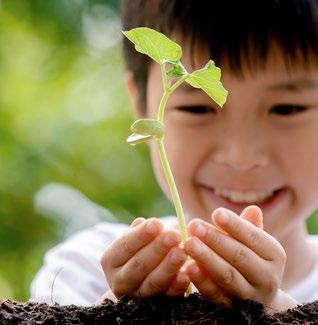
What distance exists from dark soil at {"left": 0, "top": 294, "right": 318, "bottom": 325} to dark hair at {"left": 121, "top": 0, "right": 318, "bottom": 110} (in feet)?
1.78

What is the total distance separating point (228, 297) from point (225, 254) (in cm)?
4

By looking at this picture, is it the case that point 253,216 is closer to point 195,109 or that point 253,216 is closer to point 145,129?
point 145,129

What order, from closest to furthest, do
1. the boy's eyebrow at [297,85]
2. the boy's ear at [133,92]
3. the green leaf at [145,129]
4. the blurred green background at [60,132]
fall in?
the green leaf at [145,129] → the boy's eyebrow at [297,85] → the boy's ear at [133,92] → the blurred green background at [60,132]

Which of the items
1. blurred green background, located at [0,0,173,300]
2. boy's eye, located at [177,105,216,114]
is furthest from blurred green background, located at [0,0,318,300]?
boy's eye, located at [177,105,216,114]

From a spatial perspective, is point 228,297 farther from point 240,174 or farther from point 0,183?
point 0,183

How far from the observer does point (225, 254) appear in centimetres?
59

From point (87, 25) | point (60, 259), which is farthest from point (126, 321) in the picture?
point (87, 25)

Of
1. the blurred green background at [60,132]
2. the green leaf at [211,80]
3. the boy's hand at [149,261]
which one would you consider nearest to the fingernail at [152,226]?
the boy's hand at [149,261]

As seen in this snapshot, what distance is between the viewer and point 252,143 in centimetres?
109

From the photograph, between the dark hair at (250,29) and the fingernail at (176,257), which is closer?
the fingernail at (176,257)

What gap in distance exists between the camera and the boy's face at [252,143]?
108 cm

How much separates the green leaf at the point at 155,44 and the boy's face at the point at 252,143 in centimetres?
47

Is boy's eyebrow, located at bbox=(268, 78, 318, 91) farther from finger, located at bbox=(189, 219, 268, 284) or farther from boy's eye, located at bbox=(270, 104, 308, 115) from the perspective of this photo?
finger, located at bbox=(189, 219, 268, 284)

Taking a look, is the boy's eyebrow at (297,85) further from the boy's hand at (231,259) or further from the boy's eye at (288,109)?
the boy's hand at (231,259)
